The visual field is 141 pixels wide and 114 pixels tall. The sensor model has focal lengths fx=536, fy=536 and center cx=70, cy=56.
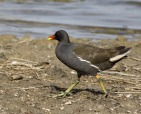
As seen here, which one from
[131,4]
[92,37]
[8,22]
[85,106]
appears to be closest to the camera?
[85,106]

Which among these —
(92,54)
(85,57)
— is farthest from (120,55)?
(85,57)

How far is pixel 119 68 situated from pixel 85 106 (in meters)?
2.44

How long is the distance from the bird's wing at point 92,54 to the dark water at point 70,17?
247 inches

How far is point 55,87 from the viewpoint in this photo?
28.0 ft

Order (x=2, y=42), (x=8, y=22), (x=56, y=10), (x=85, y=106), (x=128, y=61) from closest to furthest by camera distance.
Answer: (x=85, y=106) → (x=128, y=61) → (x=2, y=42) → (x=8, y=22) → (x=56, y=10)

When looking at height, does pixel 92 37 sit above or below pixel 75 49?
below

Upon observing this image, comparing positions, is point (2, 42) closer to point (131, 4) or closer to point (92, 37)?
point (92, 37)

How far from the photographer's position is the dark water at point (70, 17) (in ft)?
49.9

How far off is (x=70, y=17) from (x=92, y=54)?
31.8 feet

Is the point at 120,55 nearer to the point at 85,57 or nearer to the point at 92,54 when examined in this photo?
the point at 92,54

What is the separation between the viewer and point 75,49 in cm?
797

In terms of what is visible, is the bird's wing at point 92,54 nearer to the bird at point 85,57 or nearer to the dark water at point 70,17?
the bird at point 85,57

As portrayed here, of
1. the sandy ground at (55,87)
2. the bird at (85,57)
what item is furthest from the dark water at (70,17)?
the bird at (85,57)

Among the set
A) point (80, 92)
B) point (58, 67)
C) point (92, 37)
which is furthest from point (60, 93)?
point (92, 37)
